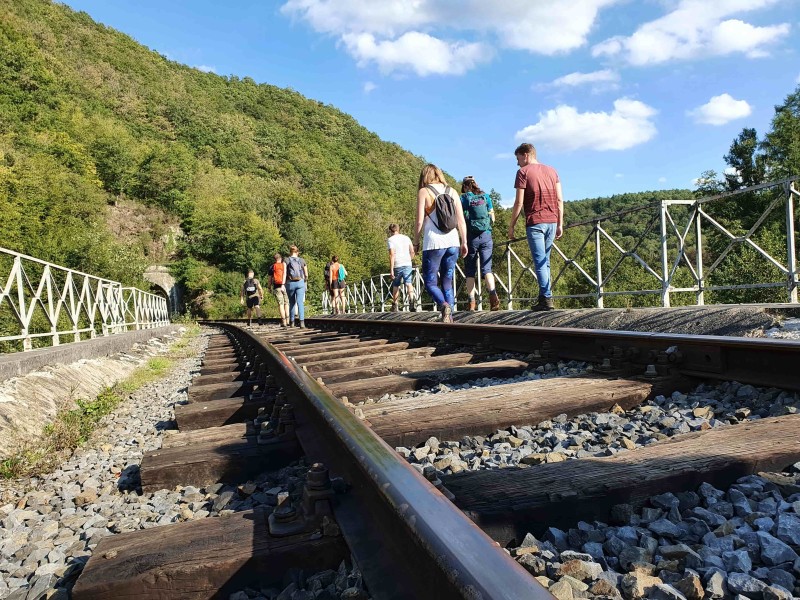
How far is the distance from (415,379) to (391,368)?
56 cm

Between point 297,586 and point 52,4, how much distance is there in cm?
9822

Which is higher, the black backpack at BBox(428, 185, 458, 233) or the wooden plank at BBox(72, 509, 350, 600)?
the black backpack at BBox(428, 185, 458, 233)

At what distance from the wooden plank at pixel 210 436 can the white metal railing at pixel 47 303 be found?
3.87 metres

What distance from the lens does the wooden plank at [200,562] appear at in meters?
1.13

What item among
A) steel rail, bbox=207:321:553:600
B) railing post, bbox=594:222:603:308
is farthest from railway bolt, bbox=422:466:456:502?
railing post, bbox=594:222:603:308

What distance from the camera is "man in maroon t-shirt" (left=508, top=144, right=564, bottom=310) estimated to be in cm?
599

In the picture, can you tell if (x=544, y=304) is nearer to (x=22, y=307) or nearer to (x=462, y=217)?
(x=462, y=217)

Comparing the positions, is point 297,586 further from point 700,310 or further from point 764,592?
point 700,310

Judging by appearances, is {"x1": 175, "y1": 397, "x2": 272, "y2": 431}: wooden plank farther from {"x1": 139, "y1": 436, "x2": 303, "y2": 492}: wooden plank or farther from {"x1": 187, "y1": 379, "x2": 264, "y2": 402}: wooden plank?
{"x1": 139, "y1": 436, "x2": 303, "y2": 492}: wooden plank

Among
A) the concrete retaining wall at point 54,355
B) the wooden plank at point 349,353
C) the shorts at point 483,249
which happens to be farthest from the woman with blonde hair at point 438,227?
the concrete retaining wall at point 54,355

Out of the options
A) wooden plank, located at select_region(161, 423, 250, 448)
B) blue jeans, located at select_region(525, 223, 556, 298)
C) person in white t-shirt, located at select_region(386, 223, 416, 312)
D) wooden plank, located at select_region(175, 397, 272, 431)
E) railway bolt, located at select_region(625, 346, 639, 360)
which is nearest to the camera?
wooden plank, located at select_region(161, 423, 250, 448)

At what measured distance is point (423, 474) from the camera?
1455 mm

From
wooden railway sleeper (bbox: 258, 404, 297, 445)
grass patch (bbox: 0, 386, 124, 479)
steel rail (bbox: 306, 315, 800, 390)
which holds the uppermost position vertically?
steel rail (bbox: 306, 315, 800, 390)

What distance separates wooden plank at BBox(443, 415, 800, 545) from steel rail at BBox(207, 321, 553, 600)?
20cm
